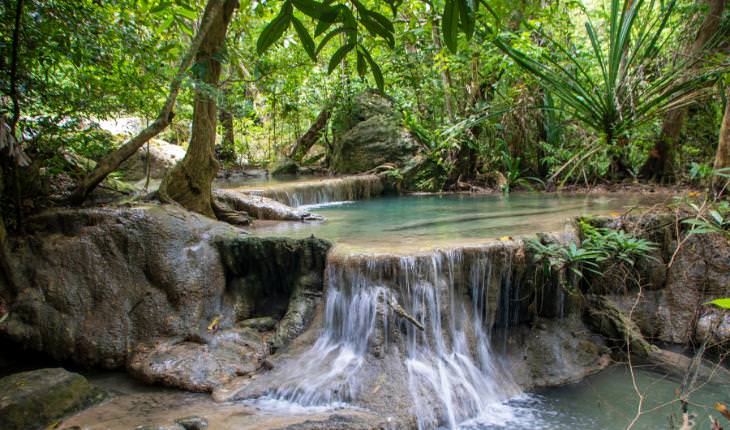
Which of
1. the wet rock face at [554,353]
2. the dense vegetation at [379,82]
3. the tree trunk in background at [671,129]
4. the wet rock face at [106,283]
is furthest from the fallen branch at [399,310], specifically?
the tree trunk in background at [671,129]

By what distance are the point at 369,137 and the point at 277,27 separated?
11.1 meters

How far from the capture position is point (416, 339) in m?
4.64

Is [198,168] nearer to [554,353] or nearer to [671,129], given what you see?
[554,353]

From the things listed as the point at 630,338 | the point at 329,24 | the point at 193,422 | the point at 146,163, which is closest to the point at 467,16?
the point at 329,24

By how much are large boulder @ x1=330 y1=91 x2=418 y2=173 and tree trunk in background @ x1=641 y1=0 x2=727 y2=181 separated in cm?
486

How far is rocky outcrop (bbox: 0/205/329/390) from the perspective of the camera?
4.69 m

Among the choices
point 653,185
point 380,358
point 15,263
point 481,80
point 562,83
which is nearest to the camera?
point 562,83

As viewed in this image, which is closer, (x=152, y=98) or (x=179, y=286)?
(x=179, y=286)

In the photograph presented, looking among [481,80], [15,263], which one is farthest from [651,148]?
[15,263]

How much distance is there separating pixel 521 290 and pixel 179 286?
347 cm

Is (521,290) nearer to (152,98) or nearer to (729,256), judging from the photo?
(729,256)

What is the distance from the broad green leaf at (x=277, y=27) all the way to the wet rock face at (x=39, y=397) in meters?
3.63

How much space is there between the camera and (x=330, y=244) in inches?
205

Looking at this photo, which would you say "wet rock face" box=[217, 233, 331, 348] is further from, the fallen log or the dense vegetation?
the fallen log
